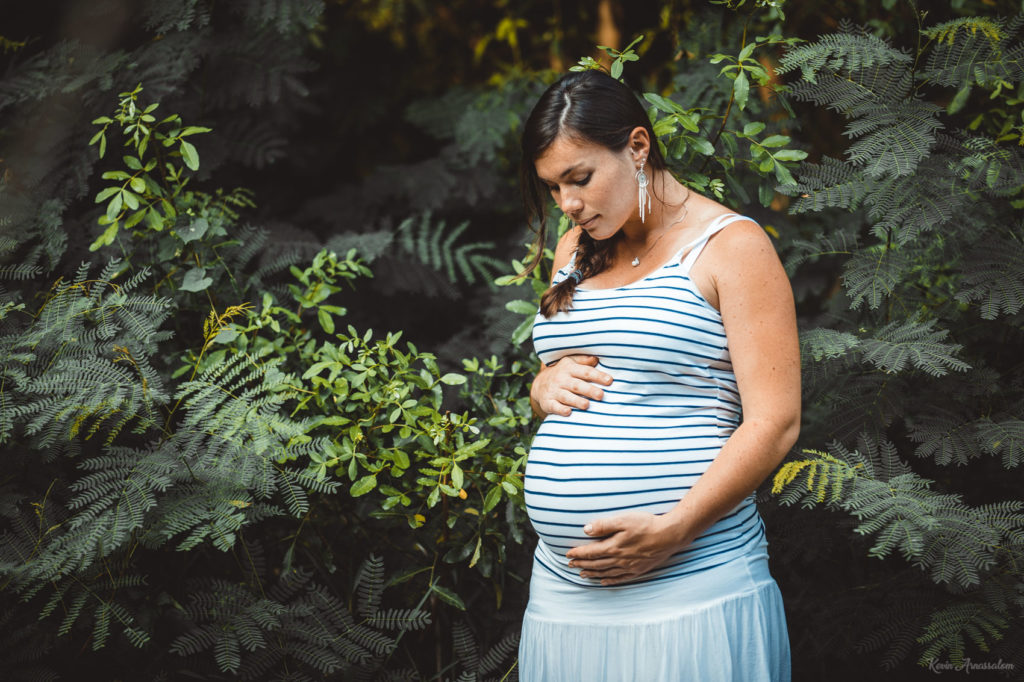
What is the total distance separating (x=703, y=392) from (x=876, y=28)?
1.61 m

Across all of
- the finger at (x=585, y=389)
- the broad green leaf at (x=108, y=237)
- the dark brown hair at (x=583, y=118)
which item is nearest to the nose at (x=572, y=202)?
the dark brown hair at (x=583, y=118)

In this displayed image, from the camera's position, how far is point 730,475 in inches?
54.6

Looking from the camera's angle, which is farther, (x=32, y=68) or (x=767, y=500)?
(x=32, y=68)

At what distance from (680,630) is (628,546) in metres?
0.20

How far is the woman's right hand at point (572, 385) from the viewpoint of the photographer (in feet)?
5.22

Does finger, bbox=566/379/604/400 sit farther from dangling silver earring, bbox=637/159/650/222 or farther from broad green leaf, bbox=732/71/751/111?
broad green leaf, bbox=732/71/751/111

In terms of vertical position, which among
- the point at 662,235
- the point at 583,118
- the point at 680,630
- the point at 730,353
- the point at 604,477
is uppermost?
the point at 583,118

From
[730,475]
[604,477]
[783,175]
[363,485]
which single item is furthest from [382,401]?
[783,175]

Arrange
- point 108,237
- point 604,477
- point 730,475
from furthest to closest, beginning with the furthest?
point 108,237 → point 604,477 → point 730,475

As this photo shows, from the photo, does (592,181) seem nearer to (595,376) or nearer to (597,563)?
(595,376)

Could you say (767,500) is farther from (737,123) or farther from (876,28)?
(876,28)

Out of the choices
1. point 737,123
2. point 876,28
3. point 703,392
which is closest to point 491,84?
point 737,123

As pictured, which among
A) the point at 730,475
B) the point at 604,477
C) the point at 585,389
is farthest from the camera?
the point at 585,389

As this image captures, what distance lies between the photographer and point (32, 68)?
2.38 m
